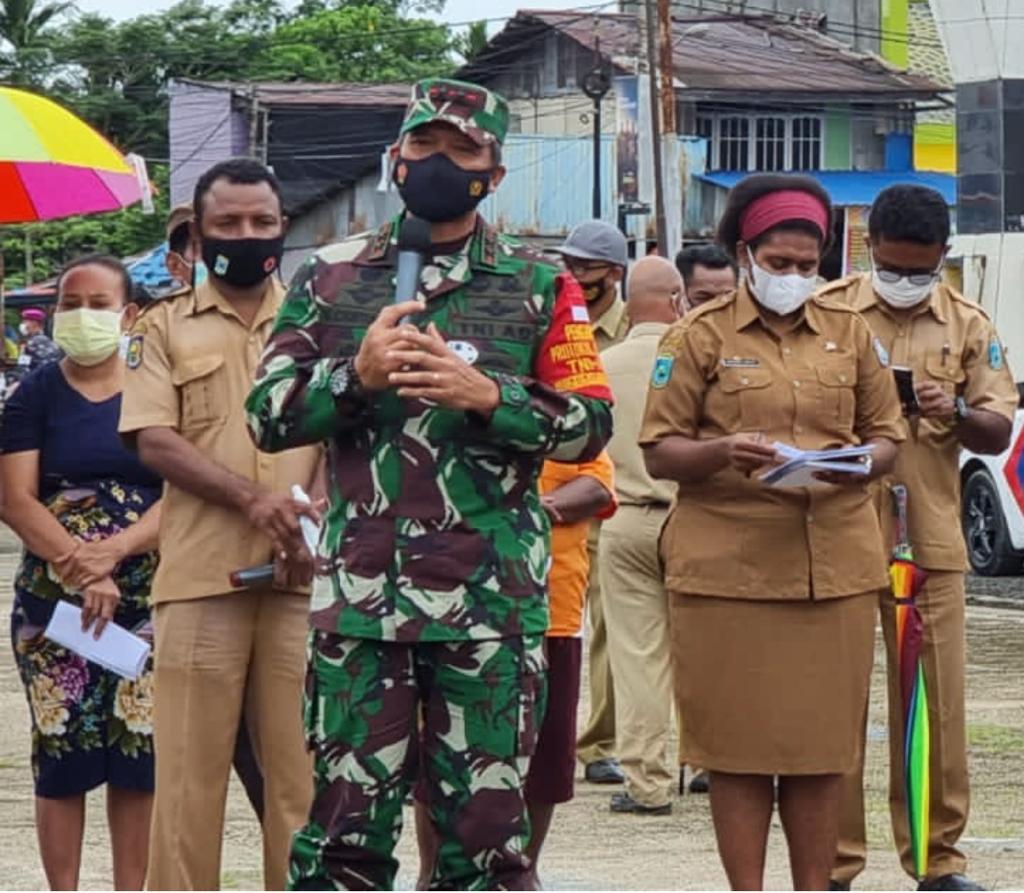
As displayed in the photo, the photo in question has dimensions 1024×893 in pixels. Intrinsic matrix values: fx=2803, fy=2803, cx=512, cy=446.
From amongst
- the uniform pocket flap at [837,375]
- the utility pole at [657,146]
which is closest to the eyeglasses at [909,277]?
the uniform pocket flap at [837,375]

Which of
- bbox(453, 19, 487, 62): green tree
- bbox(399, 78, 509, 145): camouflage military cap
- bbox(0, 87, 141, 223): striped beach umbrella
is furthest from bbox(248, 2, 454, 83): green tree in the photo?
bbox(399, 78, 509, 145): camouflage military cap

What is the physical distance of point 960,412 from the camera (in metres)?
8.08

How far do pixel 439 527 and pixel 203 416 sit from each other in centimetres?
139

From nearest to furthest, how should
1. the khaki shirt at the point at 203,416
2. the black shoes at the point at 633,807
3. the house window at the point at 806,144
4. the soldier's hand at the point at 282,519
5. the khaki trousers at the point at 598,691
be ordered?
1. the soldier's hand at the point at 282,519
2. the khaki shirt at the point at 203,416
3. the black shoes at the point at 633,807
4. the khaki trousers at the point at 598,691
5. the house window at the point at 806,144

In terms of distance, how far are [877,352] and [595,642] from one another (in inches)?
167

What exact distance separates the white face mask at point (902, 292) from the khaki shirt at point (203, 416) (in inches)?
78.0

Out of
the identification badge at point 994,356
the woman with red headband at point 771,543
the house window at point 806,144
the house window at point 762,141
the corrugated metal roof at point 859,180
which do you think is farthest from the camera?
the house window at point 806,144

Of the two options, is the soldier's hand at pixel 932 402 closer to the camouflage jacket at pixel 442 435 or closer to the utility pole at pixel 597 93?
the camouflage jacket at pixel 442 435

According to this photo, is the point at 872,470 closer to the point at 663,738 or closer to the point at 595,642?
the point at 663,738

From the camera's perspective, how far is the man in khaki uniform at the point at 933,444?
26.6ft

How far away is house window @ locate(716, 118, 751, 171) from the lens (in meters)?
59.1

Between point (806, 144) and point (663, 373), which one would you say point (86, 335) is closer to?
point (663, 373)

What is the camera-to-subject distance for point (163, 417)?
6945mm

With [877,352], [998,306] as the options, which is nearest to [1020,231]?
[998,306]
